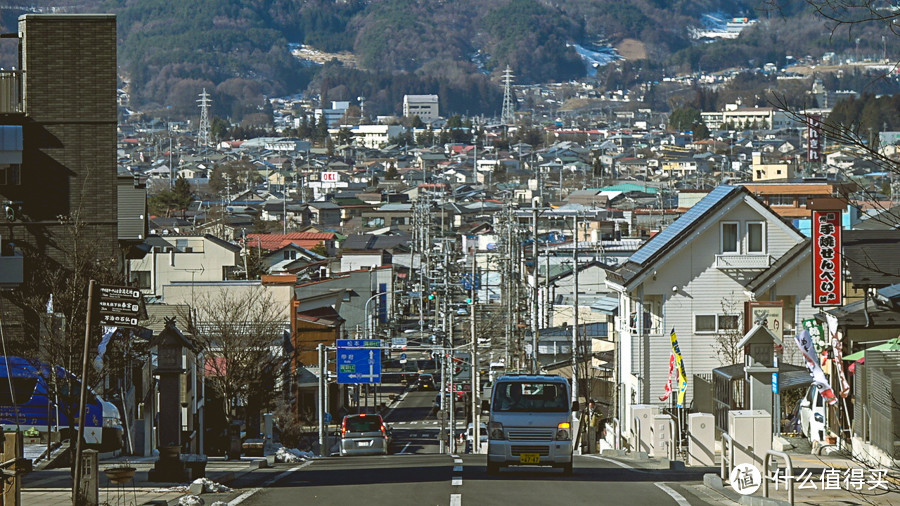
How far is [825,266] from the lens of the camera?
26.4m

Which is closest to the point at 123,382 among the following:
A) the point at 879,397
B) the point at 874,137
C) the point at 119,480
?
the point at 119,480

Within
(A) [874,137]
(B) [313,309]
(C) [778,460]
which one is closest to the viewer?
(A) [874,137]

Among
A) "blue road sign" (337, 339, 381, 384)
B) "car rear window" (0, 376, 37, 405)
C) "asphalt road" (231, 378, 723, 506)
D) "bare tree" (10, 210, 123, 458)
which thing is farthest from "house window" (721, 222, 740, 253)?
"car rear window" (0, 376, 37, 405)

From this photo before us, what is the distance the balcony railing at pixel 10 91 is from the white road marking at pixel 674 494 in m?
18.9

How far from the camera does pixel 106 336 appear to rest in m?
22.0

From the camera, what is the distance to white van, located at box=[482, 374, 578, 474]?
19.4 meters

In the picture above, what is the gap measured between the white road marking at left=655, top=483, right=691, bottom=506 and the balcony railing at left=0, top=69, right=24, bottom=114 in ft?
62.2

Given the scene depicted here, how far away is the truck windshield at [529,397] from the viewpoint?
1988 cm

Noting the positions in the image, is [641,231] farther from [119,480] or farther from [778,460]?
[119,480]

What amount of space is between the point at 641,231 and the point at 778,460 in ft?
221

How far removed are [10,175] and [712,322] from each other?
17512mm

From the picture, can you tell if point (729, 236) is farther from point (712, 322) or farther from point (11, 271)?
point (11, 271)

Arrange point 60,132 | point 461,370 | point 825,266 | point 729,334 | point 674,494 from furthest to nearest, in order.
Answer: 1. point 461,370
2. point 729,334
3. point 60,132
4. point 825,266
5. point 674,494

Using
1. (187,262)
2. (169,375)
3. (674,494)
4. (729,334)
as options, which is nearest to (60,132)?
(169,375)
